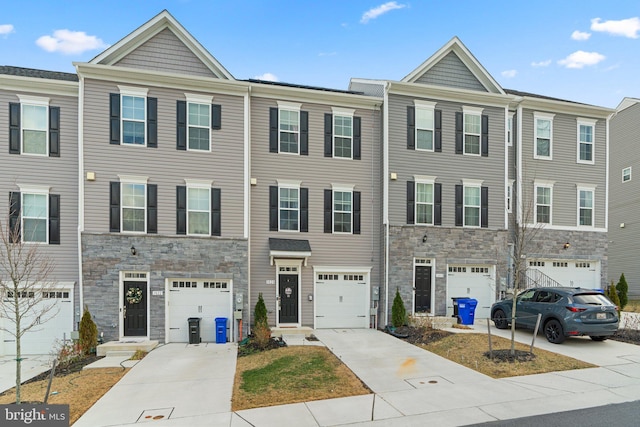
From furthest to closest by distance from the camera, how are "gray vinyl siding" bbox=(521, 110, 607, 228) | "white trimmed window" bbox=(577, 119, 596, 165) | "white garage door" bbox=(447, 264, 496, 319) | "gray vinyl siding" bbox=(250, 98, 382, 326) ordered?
"white trimmed window" bbox=(577, 119, 596, 165) < "gray vinyl siding" bbox=(521, 110, 607, 228) < "white garage door" bbox=(447, 264, 496, 319) < "gray vinyl siding" bbox=(250, 98, 382, 326)

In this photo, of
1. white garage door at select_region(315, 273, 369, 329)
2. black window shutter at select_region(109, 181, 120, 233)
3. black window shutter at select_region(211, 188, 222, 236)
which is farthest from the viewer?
white garage door at select_region(315, 273, 369, 329)

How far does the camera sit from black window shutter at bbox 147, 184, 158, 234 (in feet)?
40.6

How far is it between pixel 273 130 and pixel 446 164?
7.09 metres

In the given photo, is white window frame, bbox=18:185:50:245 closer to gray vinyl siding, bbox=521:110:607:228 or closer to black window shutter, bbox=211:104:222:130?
black window shutter, bbox=211:104:222:130

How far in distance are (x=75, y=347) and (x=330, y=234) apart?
892 cm

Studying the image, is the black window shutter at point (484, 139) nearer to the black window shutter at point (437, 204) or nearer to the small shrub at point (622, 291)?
the black window shutter at point (437, 204)

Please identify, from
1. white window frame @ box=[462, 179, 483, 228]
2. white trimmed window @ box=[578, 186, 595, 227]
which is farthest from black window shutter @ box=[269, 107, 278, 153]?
white trimmed window @ box=[578, 186, 595, 227]

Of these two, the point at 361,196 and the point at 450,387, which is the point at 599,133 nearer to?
the point at 361,196

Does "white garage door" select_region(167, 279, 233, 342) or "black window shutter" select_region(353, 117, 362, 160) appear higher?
"black window shutter" select_region(353, 117, 362, 160)

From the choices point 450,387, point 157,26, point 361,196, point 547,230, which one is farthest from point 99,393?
point 547,230

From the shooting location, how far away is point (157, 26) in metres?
12.6

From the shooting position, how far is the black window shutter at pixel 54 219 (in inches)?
477

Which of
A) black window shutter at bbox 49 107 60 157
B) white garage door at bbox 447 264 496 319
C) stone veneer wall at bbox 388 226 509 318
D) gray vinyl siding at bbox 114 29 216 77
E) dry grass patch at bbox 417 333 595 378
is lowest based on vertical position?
dry grass patch at bbox 417 333 595 378

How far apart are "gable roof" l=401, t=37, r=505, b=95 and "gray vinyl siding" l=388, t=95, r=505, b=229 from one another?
37.7 inches
